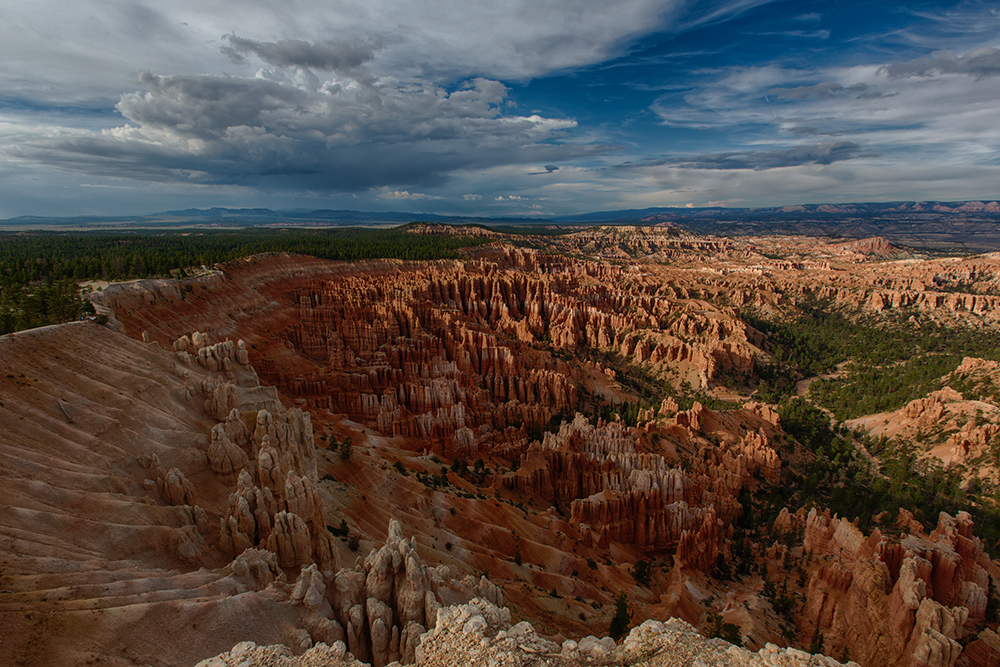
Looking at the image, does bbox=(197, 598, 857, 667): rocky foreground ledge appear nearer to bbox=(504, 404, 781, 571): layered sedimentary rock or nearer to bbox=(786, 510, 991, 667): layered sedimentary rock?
bbox=(786, 510, 991, 667): layered sedimentary rock

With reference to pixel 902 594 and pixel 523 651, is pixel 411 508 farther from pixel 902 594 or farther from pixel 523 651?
pixel 902 594

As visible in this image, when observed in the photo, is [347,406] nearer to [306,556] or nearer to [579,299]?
[306,556]

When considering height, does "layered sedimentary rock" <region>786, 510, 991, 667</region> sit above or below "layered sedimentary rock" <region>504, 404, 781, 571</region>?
above

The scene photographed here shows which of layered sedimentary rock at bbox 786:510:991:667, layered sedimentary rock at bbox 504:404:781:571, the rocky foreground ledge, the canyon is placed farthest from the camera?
layered sedimentary rock at bbox 504:404:781:571

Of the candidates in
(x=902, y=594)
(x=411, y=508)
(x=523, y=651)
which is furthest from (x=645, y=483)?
(x=523, y=651)

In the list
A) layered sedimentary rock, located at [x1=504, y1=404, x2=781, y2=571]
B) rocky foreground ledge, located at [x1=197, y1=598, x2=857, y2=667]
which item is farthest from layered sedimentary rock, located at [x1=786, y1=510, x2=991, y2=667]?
rocky foreground ledge, located at [x1=197, y1=598, x2=857, y2=667]

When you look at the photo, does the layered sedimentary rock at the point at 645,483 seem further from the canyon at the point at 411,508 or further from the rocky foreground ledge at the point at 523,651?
the rocky foreground ledge at the point at 523,651

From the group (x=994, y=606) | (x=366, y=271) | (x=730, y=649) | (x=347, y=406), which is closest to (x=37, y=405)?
(x=730, y=649)
